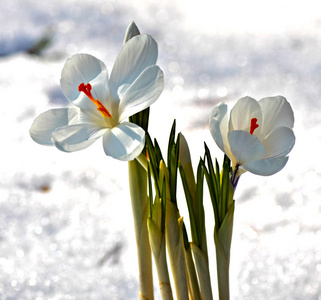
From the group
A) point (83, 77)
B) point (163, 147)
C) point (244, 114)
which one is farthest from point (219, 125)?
point (163, 147)

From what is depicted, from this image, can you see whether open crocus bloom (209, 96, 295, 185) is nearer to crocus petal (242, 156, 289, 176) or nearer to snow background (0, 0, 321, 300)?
crocus petal (242, 156, 289, 176)

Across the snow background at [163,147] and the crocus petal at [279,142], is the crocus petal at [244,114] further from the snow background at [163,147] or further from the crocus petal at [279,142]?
the snow background at [163,147]

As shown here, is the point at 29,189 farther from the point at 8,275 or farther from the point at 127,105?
the point at 127,105

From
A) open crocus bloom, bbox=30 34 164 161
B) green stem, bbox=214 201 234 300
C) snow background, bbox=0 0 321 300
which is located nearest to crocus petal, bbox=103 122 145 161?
open crocus bloom, bbox=30 34 164 161

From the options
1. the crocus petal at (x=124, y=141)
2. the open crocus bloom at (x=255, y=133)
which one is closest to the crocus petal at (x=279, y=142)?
the open crocus bloom at (x=255, y=133)

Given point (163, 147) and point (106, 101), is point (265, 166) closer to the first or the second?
point (106, 101)

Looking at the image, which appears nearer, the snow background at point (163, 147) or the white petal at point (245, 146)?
the white petal at point (245, 146)
